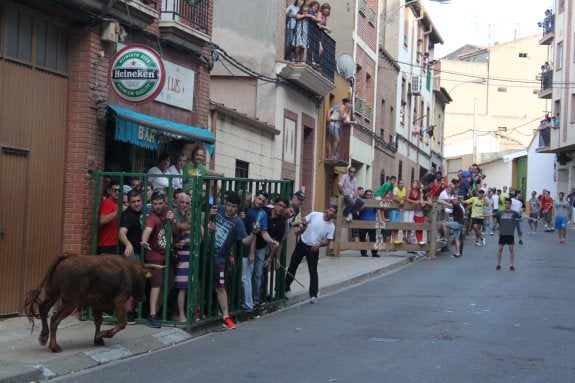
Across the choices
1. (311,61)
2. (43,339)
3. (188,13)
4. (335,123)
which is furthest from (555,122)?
(43,339)

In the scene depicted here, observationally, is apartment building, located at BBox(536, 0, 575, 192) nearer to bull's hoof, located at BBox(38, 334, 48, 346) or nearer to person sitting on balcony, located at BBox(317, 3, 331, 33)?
person sitting on balcony, located at BBox(317, 3, 331, 33)

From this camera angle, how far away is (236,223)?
12.8m

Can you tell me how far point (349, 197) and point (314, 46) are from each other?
156 inches

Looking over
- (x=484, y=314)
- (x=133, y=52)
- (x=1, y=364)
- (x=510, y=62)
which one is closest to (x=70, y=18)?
(x=133, y=52)

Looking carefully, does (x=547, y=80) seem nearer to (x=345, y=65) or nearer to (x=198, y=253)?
(x=345, y=65)

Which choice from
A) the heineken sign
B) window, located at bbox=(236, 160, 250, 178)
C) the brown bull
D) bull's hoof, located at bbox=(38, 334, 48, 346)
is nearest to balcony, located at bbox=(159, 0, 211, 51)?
the heineken sign

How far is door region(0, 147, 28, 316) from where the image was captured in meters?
11.7

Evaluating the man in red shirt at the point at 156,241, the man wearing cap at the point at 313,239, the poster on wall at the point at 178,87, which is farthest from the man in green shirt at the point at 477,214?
the man in red shirt at the point at 156,241

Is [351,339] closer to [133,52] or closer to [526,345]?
[526,345]

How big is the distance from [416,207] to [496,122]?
53864 mm

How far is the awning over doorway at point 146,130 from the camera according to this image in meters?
13.5

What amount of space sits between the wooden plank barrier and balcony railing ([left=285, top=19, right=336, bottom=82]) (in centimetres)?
363

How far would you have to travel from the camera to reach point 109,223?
12.2 metres

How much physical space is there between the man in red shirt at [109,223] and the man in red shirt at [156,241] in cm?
57
